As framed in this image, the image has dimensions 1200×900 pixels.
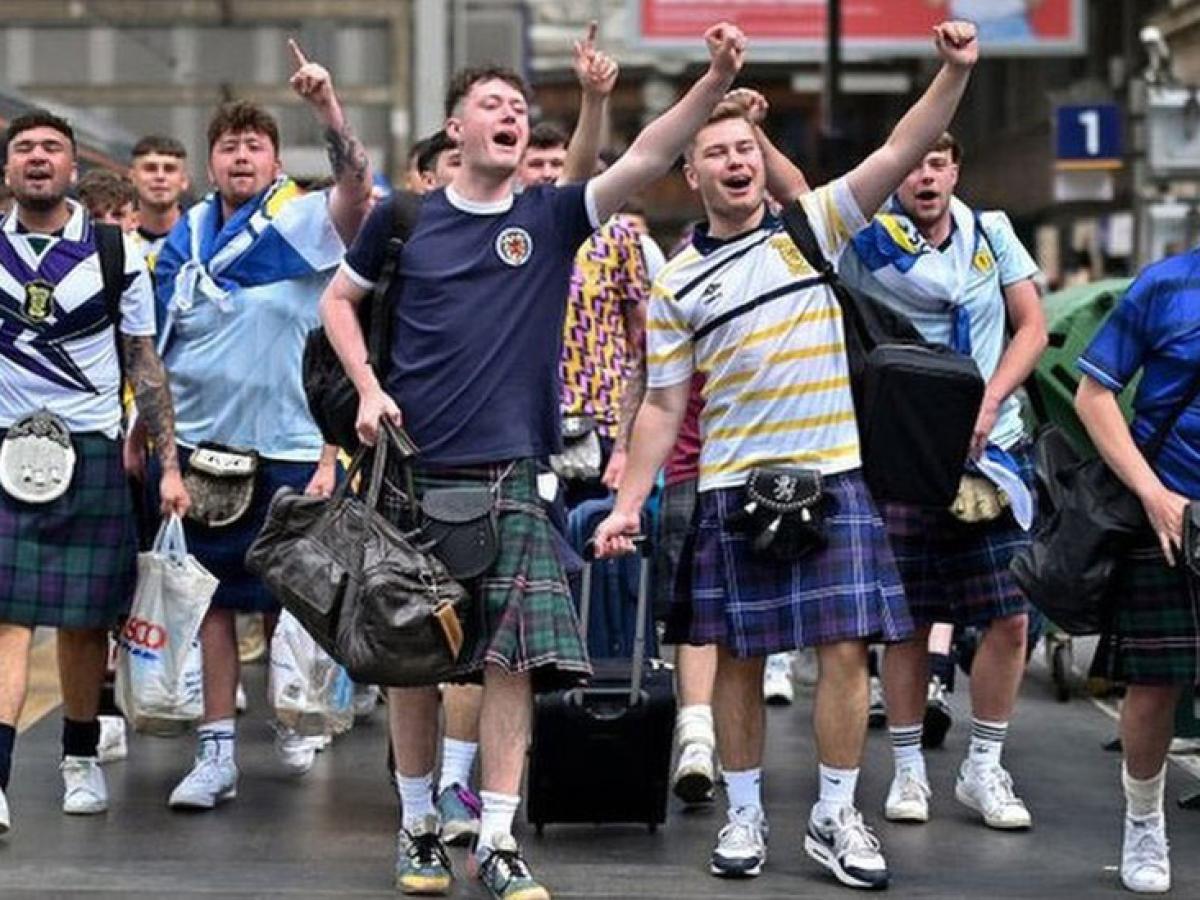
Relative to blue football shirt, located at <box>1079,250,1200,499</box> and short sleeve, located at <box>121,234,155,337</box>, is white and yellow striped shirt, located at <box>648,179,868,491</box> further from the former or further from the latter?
short sleeve, located at <box>121,234,155,337</box>

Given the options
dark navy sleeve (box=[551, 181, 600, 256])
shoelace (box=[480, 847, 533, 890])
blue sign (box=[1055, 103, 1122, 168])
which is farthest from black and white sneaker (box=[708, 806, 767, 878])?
blue sign (box=[1055, 103, 1122, 168])

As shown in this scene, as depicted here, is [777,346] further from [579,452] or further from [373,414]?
[579,452]

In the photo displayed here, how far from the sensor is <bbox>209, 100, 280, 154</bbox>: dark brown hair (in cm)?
813

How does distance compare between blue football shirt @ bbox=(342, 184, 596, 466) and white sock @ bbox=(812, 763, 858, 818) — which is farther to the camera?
white sock @ bbox=(812, 763, 858, 818)

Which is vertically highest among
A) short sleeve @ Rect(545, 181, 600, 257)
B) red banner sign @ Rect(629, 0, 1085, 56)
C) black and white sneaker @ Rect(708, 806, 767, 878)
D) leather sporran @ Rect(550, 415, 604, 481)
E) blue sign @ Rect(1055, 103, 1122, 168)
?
red banner sign @ Rect(629, 0, 1085, 56)

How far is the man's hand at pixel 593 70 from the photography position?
6676 mm

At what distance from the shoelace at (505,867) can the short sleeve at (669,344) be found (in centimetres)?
128

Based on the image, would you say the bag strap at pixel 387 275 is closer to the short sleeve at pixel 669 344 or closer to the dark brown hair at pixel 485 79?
the dark brown hair at pixel 485 79

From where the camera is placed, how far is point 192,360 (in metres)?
8.08

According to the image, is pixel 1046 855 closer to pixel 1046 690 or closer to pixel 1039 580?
pixel 1039 580

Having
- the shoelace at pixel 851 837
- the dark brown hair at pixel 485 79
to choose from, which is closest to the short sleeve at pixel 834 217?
the dark brown hair at pixel 485 79

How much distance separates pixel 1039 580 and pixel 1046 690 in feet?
13.2

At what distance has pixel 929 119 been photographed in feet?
21.2

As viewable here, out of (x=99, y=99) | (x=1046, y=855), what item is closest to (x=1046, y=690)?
(x=1046, y=855)
